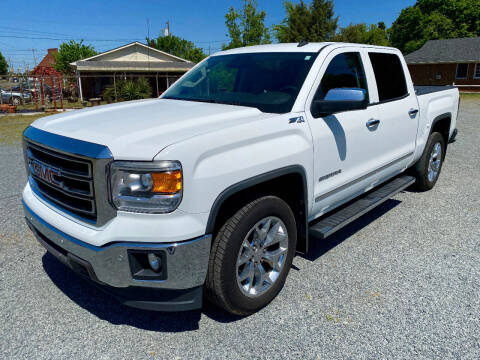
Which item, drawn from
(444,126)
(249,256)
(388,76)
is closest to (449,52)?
(444,126)

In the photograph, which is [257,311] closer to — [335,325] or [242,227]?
[335,325]

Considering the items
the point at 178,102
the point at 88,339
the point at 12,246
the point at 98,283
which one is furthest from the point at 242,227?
the point at 12,246

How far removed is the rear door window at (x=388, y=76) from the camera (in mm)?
4223

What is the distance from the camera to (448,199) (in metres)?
5.57

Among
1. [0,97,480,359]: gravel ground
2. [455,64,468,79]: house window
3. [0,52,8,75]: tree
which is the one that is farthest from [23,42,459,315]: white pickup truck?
[0,52,8,75]: tree

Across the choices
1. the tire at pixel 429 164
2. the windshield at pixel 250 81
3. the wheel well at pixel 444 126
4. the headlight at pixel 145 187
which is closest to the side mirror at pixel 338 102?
the windshield at pixel 250 81

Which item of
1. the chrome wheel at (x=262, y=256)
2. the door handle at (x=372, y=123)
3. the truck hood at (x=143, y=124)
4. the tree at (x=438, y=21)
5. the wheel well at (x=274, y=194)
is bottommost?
the chrome wheel at (x=262, y=256)

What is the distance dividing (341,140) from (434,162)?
3.23 meters

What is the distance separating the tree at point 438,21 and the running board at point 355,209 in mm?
57353

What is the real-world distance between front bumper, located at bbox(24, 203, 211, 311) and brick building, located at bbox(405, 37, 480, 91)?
137 ft

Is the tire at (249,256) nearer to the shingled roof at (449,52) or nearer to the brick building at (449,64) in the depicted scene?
the brick building at (449,64)

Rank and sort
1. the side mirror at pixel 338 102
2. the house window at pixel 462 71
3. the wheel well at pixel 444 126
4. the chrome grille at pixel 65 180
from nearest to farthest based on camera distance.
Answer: the chrome grille at pixel 65 180 → the side mirror at pixel 338 102 → the wheel well at pixel 444 126 → the house window at pixel 462 71

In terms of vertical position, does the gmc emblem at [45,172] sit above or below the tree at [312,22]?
below

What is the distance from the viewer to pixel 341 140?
3.43m
